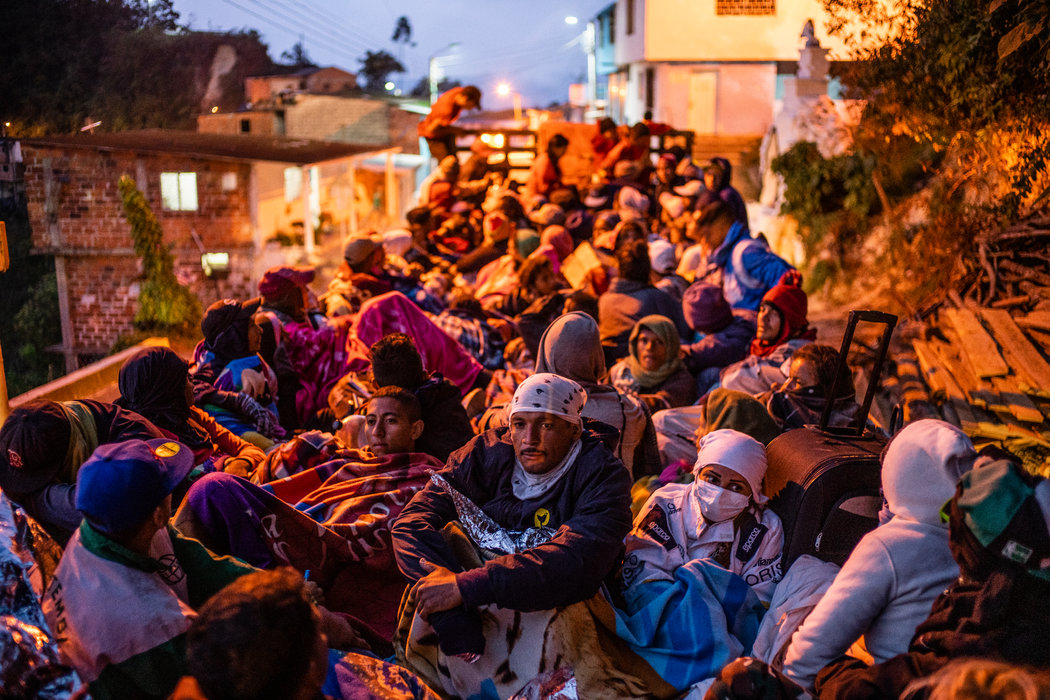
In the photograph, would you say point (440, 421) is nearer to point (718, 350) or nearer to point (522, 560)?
point (522, 560)

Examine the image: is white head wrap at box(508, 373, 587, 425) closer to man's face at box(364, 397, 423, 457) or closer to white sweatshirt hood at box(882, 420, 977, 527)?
man's face at box(364, 397, 423, 457)

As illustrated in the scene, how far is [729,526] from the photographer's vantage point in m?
3.38

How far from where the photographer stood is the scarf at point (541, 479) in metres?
3.08

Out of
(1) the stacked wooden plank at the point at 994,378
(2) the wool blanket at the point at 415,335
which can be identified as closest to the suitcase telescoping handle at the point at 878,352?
(1) the stacked wooden plank at the point at 994,378

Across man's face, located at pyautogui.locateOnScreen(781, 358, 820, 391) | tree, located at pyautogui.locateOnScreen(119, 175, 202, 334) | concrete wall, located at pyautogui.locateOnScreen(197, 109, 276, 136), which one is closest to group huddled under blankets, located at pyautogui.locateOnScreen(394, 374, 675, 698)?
man's face, located at pyautogui.locateOnScreen(781, 358, 820, 391)

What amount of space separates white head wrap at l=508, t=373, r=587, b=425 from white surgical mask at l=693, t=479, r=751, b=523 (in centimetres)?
63

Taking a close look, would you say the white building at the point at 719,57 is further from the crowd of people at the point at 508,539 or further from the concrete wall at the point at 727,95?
the crowd of people at the point at 508,539

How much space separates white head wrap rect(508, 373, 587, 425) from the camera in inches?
120

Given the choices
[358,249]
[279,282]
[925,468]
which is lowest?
[925,468]

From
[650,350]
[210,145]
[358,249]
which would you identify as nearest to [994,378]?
[650,350]

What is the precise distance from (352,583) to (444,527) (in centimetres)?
74

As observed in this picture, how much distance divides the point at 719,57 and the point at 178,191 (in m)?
16.1

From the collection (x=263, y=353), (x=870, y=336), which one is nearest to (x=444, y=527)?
(x=263, y=353)

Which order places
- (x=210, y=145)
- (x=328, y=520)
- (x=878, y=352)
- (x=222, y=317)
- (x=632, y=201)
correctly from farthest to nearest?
(x=210, y=145) → (x=632, y=201) → (x=222, y=317) → (x=328, y=520) → (x=878, y=352)
